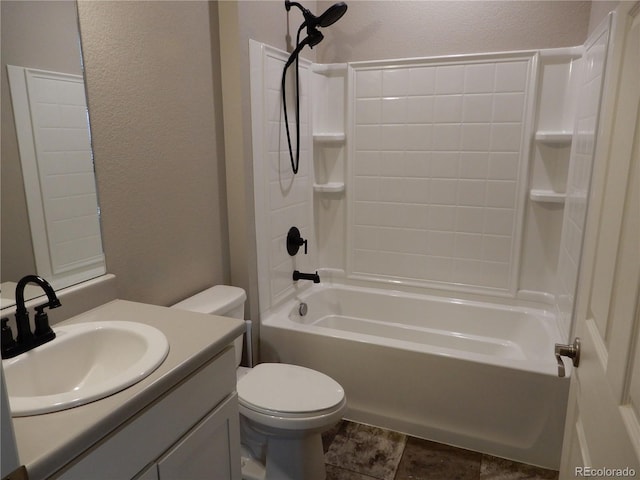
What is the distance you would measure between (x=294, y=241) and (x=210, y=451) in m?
1.49

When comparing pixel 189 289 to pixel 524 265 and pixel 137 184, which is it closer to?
pixel 137 184

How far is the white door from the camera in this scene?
66cm

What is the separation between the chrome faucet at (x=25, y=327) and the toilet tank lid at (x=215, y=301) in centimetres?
64

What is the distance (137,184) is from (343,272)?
169 cm

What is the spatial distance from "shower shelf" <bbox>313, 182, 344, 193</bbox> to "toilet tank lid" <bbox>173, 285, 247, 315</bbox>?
3.43 feet

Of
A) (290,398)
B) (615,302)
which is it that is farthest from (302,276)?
(615,302)

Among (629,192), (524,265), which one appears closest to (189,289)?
(629,192)

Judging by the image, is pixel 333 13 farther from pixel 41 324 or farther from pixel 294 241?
pixel 41 324

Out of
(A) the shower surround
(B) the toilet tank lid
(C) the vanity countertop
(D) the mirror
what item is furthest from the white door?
(D) the mirror

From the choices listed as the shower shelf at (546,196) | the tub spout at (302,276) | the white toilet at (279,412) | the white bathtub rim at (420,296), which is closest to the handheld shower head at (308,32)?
the tub spout at (302,276)

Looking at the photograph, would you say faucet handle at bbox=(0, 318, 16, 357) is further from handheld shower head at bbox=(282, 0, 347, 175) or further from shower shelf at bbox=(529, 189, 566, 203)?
shower shelf at bbox=(529, 189, 566, 203)

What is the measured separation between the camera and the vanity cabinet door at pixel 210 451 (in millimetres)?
1086

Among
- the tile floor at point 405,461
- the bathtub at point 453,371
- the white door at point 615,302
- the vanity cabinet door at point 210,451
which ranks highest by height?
the white door at point 615,302

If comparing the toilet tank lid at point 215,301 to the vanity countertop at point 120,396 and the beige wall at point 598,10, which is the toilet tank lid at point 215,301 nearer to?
the vanity countertop at point 120,396
